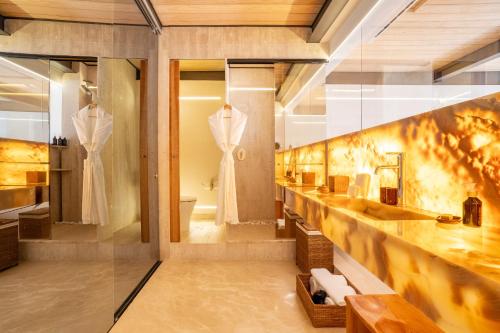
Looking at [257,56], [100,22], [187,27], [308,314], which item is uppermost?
[187,27]

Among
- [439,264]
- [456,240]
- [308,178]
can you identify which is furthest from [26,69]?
[308,178]

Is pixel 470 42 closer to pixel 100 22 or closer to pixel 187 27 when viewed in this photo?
pixel 100 22

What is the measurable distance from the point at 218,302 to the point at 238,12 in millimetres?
2864

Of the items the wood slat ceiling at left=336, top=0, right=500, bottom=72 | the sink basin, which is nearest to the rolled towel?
the sink basin

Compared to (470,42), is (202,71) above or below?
above

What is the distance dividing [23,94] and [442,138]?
6.68 ft

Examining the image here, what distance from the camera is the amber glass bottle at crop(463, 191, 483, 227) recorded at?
127 centimetres

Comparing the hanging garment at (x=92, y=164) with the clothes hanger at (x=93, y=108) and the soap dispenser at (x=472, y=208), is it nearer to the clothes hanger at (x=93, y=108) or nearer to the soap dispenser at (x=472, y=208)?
the clothes hanger at (x=93, y=108)

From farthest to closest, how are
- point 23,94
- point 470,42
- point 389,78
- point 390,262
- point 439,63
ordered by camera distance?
point 389,78 < point 439,63 < point 470,42 < point 23,94 < point 390,262

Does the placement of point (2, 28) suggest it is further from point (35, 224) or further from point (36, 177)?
point (35, 224)

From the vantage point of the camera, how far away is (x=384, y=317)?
4.16 feet

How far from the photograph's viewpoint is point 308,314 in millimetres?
2184

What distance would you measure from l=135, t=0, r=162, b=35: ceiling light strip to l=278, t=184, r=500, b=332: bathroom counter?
2.72 metres

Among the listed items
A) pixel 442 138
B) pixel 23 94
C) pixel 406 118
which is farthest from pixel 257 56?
pixel 23 94
